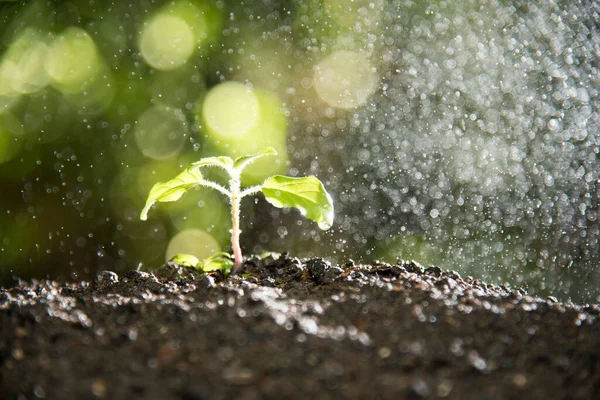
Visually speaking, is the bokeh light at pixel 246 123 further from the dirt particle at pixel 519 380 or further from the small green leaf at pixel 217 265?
the dirt particle at pixel 519 380

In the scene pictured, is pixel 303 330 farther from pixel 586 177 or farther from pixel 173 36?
pixel 586 177

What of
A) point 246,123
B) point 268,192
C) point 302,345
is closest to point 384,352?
point 302,345

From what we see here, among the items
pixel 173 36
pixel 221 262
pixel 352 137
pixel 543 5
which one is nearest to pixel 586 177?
pixel 543 5

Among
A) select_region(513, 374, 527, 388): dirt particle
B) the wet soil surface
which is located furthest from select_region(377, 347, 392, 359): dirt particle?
select_region(513, 374, 527, 388): dirt particle

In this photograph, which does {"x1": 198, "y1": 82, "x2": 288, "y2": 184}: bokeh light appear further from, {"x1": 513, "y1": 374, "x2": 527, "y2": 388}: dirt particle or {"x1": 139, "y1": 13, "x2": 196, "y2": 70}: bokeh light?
{"x1": 513, "y1": 374, "x2": 527, "y2": 388}: dirt particle

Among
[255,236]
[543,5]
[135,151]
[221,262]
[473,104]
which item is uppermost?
[543,5]

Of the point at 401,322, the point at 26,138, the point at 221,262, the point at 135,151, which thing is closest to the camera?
the point at 401,322

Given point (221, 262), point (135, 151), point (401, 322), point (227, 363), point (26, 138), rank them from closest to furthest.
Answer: point (227, 363), point (401, 322), point (221, 262), point (26, 138), point (135, 151)
